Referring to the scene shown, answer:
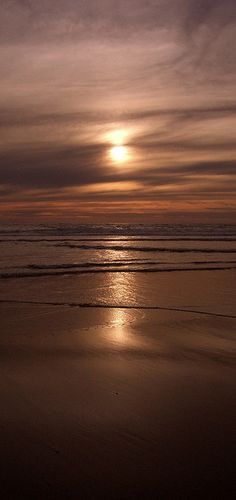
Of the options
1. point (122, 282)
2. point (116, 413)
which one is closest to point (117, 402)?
point (116, 413)

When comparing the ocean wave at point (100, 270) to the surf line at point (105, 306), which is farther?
the ocean wave at point (100, 270)

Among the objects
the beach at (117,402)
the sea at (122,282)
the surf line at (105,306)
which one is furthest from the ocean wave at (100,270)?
the beach at (117,402)

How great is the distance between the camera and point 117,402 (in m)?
4.56

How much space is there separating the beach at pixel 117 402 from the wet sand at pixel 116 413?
0.04ft

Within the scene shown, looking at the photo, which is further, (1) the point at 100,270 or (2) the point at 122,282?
(1) the point at 100,270

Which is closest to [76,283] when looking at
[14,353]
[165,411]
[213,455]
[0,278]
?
[0,278]

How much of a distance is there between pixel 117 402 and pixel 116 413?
25 centimetres

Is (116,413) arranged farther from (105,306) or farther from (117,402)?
(105,306)

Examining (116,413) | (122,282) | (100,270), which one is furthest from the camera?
(100,270)

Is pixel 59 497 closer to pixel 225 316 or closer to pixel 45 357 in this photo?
pixel 45 357

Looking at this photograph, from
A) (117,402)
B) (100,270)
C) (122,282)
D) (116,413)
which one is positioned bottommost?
(116,413)

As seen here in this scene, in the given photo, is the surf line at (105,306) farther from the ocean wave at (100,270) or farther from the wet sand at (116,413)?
A: the ocean wave at (100,270)

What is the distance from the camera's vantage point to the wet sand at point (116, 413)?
328 cm

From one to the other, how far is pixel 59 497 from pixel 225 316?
241 inches
